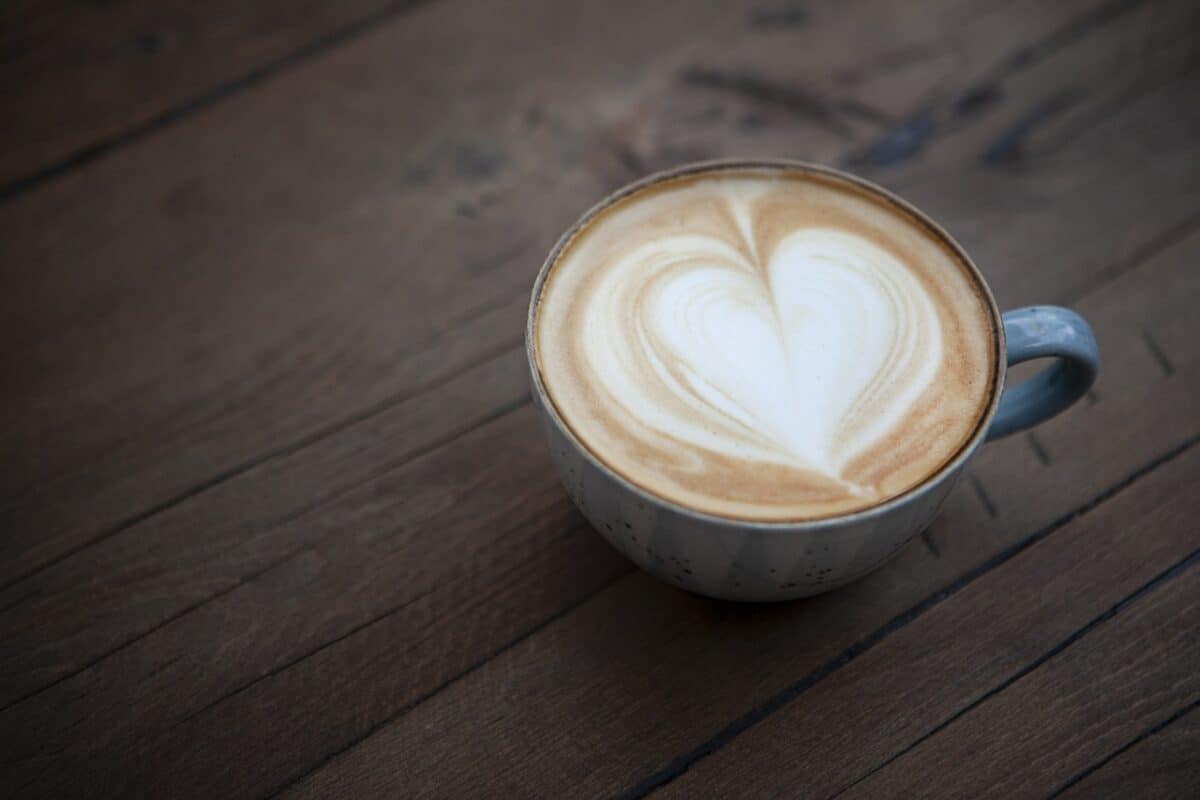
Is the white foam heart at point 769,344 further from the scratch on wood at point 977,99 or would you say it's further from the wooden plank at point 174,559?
the scratch on wood at point 977,99

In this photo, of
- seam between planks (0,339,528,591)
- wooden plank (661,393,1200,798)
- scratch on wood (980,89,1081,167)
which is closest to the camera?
wooden plank (661,393,1200,798)

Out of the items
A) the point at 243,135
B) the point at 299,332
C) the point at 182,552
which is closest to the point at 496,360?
the point at 299,332

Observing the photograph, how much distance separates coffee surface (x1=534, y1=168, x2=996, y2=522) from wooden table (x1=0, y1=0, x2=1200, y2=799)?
0.20 metres

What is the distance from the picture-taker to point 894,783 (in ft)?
2.62

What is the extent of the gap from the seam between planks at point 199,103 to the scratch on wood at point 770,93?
0.38m

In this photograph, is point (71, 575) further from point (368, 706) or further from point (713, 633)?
point (713, 633)

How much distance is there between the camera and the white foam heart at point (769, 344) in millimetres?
767

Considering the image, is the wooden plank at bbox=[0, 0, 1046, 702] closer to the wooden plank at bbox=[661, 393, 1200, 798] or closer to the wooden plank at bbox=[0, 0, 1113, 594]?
the wooden plank at bbox=[0, 0, 1113, 594]

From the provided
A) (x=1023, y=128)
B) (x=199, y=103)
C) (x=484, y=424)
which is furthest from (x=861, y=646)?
(x=199, y=103)

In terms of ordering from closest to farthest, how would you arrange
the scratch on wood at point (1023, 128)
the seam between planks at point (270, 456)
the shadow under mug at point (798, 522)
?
the shadow under mug at point (798, 522), the seam between planks at point (270, 456), the scratch on wood at point (1023, 128)

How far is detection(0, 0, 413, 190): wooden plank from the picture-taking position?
4.06 feet

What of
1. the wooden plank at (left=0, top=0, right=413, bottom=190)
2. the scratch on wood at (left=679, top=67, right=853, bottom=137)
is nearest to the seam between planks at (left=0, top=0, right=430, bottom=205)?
the wooden plank at (left=0, top=0, right=413, bottom=190)

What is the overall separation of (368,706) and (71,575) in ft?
0.98

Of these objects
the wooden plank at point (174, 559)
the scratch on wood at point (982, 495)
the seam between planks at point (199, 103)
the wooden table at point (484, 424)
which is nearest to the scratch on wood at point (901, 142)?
the wooden table at point (484, 424)
